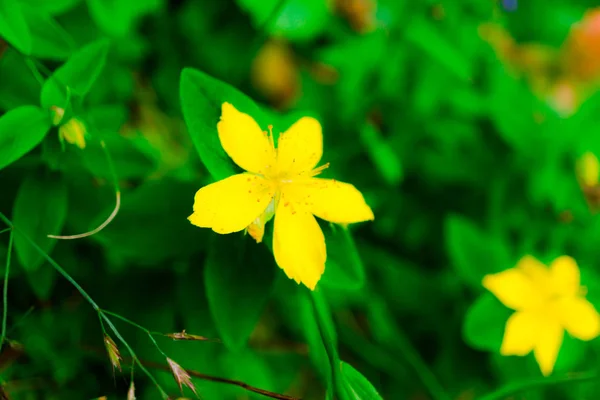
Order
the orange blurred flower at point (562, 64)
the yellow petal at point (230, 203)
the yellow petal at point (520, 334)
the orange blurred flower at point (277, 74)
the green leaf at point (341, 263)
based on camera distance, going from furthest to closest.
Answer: the orange blurred flower at point (562, 64), the orange blurred flower at point (277, 74), the yellow petal at point (520, 334), the green leaf at point (341, 263), the yellow petal at point (230, 203)

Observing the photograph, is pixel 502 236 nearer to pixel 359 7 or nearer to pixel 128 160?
pixel 359 7

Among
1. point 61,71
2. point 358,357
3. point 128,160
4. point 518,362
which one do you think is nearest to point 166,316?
point 128,160

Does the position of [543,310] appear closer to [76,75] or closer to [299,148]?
[299,148]

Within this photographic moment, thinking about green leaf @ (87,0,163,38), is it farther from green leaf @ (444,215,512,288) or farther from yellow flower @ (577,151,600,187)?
yellow flower @ (577,151,600,187)

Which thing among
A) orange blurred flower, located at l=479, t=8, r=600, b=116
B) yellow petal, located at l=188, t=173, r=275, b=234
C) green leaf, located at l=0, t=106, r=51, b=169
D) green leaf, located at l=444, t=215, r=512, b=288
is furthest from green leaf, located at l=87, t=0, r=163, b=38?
orange blurred flower, located at l=479, t=8, r=600, b=116

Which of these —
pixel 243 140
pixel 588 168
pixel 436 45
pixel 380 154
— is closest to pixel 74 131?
pixel 243 140

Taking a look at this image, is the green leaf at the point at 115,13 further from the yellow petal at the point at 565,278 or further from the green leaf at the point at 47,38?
the yellow petal at the point at 565,278

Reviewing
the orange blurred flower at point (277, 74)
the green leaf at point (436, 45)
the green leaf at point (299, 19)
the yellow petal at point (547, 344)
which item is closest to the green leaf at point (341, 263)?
the yellow petal at point (547, 344)
